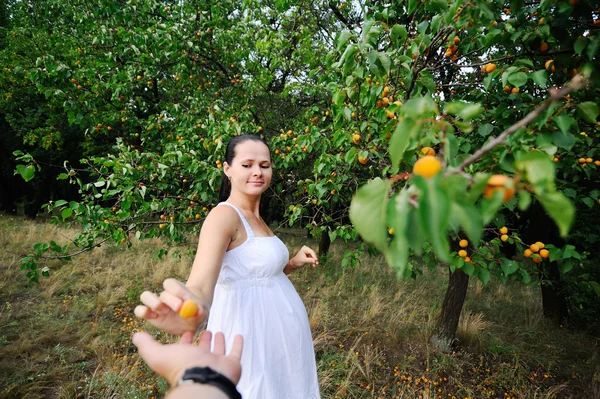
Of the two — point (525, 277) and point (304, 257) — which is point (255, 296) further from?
point (525, 277)

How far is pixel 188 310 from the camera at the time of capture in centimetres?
91

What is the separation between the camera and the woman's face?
6.08ft

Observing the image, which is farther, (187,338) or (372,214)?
(187,338)

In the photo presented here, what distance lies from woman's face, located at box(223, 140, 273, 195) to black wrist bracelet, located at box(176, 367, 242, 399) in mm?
1178

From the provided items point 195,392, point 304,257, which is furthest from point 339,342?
point 195,392

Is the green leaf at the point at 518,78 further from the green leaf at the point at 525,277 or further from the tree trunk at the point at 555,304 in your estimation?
the tree trunk at the point at 555,304

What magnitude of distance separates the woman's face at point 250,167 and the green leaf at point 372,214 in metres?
1.34

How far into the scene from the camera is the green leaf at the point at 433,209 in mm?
444

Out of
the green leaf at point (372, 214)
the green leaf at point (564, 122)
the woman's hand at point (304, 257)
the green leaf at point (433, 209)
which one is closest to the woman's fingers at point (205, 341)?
the green leaf at point (372, 214)

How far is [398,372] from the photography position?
11.6 ft

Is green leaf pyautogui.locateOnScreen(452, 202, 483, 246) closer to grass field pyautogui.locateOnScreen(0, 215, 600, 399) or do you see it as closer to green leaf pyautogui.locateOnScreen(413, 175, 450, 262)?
green leaf pyautogui.locateOnScreen(413, 175, 450, 262)

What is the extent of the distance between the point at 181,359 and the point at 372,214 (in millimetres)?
711

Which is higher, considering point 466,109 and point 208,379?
point 466,109

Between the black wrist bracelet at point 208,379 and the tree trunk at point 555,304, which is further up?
the black wrist bracelet at point 208,379
